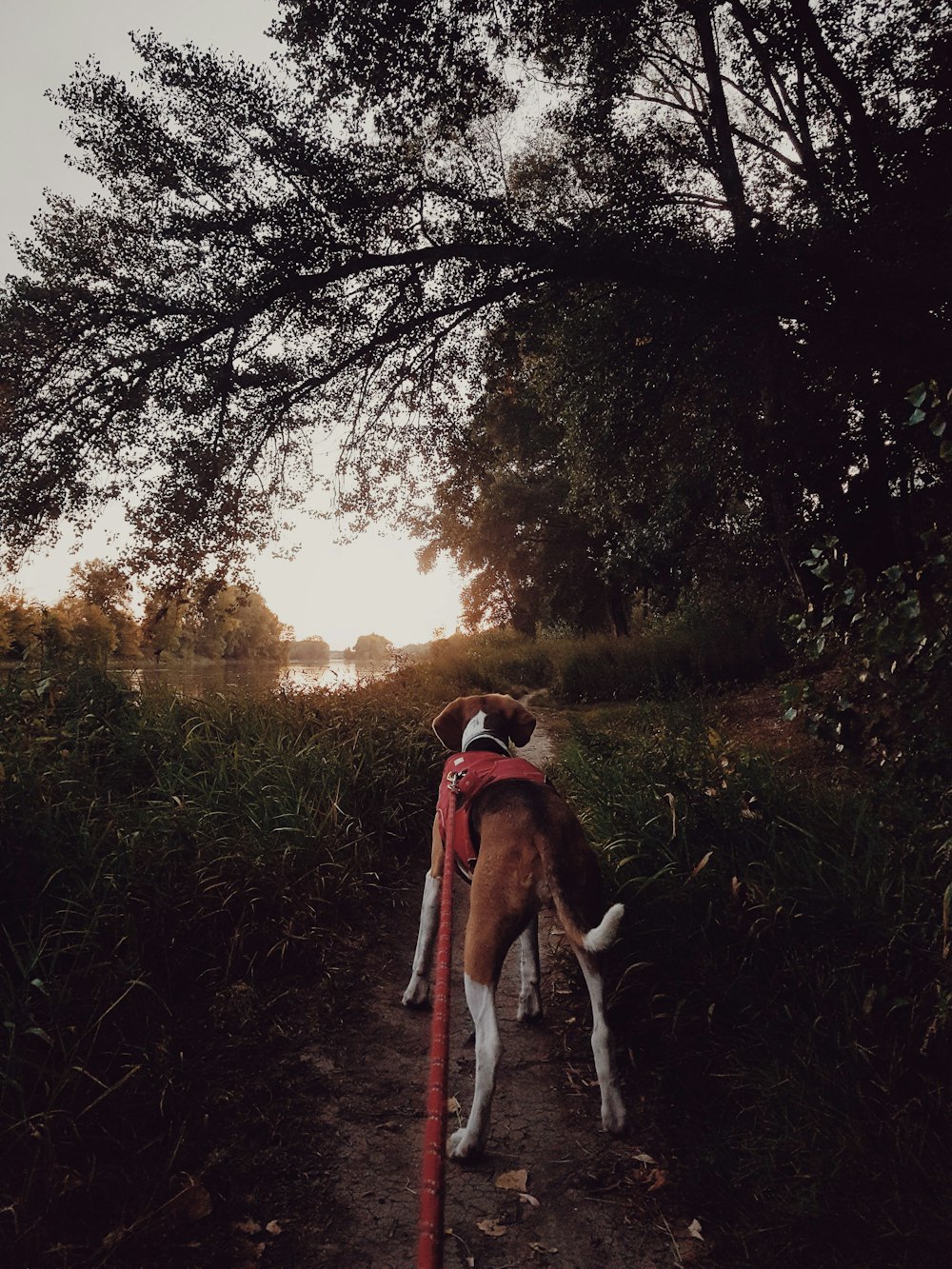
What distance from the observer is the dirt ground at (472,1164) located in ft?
6.11

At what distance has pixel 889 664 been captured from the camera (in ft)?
8.61

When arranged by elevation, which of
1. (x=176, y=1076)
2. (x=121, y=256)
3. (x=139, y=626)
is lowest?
(x=176, y=1076)

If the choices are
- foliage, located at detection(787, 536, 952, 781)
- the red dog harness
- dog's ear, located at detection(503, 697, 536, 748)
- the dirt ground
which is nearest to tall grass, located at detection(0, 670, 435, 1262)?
the dirt ground

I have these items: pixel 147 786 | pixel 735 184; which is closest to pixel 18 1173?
pixel 147 786

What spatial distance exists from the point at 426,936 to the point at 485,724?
1.14 metres

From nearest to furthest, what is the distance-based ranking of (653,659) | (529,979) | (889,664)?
(889,664) < (529,979) < (653,659)

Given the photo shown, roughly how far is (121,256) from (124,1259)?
8.66 m

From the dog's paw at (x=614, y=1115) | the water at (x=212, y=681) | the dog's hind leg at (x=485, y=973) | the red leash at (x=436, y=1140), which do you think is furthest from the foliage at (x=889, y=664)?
the water at (x=212, y=681)

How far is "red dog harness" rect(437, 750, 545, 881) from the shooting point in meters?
2.83

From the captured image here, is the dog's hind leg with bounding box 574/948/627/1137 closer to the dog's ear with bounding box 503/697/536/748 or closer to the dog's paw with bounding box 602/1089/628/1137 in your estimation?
the dog's paw with bounding box 602/1089/628/1137

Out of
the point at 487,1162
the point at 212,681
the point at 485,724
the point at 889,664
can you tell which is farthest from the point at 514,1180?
the point at 212,681

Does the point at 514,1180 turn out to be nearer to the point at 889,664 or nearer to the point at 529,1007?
the point at 529,1007

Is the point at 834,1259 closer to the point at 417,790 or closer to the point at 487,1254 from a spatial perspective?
the point at 487,1254

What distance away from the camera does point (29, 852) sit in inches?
125
